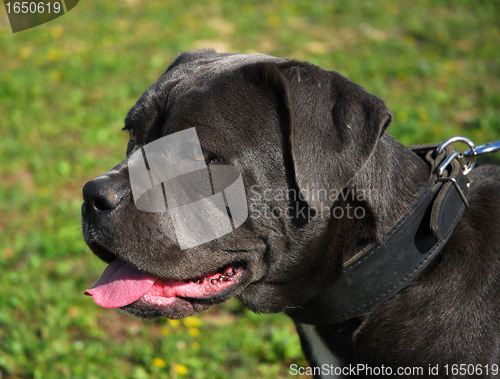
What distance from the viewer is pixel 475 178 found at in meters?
2.44

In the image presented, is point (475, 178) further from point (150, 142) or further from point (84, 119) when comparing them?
point (84, 119)

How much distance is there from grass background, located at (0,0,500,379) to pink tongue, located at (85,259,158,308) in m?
1.12

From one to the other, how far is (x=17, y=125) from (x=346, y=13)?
6357 millimetres

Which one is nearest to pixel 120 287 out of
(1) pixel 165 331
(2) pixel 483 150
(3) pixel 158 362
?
(3) pixel 158 362

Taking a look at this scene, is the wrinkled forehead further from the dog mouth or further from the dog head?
the dog mouth

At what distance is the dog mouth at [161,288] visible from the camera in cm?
221

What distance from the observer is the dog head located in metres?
2.00

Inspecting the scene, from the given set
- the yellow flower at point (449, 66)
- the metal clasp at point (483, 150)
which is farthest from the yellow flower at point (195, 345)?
the yellow flower at point (449, 66)

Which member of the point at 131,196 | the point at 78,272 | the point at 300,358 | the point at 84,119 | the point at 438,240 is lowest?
the point at 300,358

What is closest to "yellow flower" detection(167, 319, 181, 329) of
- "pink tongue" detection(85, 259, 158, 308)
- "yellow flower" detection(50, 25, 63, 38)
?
"pink tongue" detection(85, 259, 158, 308)

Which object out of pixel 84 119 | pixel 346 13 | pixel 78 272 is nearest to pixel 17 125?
pixel 84 119

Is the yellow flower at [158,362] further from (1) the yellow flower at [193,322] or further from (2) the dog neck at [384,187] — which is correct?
(2) the dog neck at [384,187]

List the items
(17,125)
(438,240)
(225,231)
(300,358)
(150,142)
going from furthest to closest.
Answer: (17,125) < (300,358) < (150,142) < (225,231) < (438,240)

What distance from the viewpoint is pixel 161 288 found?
229 centimetres
